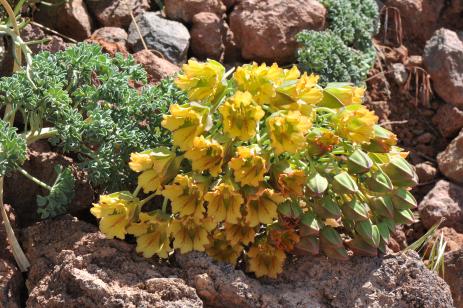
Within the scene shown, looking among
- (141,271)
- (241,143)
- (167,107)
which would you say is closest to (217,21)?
(167,107)

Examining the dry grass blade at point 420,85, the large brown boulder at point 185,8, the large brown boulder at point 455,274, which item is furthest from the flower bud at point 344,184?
the dry grass blade at point 420,85

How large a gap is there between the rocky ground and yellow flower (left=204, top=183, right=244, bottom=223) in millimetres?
186

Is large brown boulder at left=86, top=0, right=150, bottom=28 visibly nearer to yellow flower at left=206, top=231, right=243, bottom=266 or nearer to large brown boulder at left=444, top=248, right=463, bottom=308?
yellow flower at left=206, top=231, right=243, bottom=266

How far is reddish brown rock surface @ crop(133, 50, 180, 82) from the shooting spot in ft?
13.1

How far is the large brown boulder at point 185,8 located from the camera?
4.66 metres

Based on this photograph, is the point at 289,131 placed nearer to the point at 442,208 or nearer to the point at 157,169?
the point at 157,169

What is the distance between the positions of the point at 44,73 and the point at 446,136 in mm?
2664

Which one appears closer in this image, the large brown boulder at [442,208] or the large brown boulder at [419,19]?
the large brown boulder at [442,208]

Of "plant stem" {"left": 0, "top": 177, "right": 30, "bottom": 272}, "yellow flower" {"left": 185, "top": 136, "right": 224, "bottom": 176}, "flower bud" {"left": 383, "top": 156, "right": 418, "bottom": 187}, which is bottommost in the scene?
"plant stem" {"left": 0, "top": 177, "right": 30, "bottom": 272}

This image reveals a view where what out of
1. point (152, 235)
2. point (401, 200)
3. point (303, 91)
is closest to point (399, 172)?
point (401, 200)

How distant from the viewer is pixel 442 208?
4.36m

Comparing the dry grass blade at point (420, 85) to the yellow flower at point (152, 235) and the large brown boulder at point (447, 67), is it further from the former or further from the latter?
the yellow flower at point (152, 235)

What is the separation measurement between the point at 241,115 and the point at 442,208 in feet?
6.24

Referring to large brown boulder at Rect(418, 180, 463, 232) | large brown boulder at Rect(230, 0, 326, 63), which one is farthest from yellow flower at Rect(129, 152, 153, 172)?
large brown boulder at Rect(418, 180, 463, 232)
